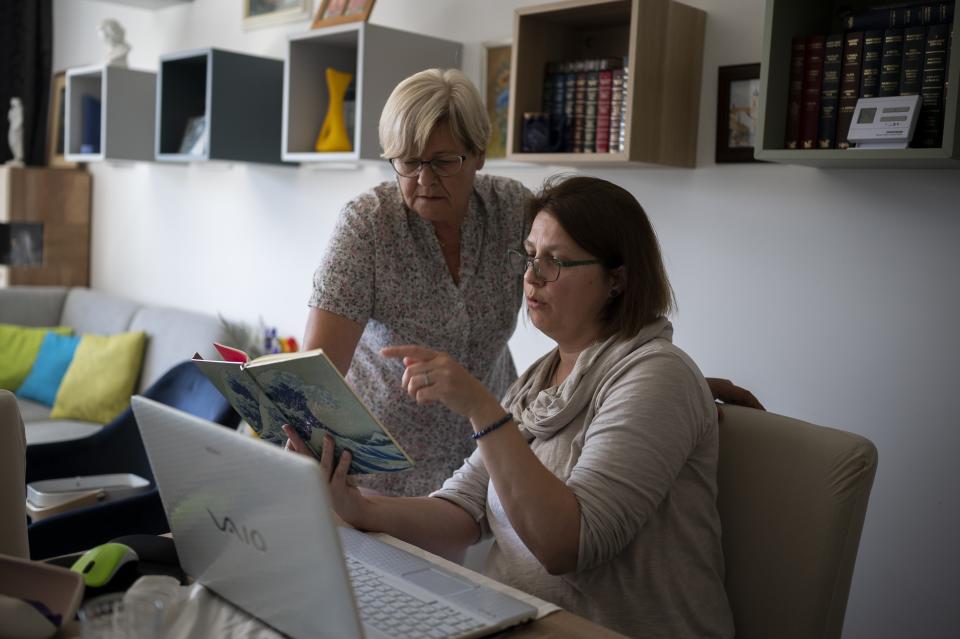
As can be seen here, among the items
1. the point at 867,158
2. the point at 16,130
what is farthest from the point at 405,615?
the point at 16,130

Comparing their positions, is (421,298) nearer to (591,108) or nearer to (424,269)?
(424,269)

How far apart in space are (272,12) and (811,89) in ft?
7.59

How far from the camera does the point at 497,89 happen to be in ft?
9.57

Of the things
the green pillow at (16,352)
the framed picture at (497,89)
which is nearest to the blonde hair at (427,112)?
the framed picture at (497,89)

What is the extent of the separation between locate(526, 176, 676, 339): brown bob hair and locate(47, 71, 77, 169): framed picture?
4.20 meters

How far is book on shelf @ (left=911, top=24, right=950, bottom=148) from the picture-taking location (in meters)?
1.83

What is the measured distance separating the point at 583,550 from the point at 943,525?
111 cm

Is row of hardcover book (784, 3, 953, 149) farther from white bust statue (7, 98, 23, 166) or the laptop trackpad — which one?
white bust statue (7, 98, 23, 166)

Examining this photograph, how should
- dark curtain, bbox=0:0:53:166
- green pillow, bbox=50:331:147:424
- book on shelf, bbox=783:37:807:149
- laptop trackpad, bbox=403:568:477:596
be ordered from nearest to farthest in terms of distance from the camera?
1. laptop trackpad, bbox=403:568:477:596
2. book on shelf, bbox=783:37:807:149
3. green pillow, bbox=50:331:147:424
4. dark curtain, bbox=0:0:53:166

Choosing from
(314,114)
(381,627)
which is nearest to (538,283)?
(381,627)

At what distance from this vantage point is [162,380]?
3.13m

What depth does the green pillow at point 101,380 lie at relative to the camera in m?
4.00

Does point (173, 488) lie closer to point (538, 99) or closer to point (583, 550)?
point (583, 550)

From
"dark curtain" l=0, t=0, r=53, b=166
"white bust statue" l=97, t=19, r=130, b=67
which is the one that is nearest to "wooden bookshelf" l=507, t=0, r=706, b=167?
"white bust statue" l=97, t=19, r=130, b=67
